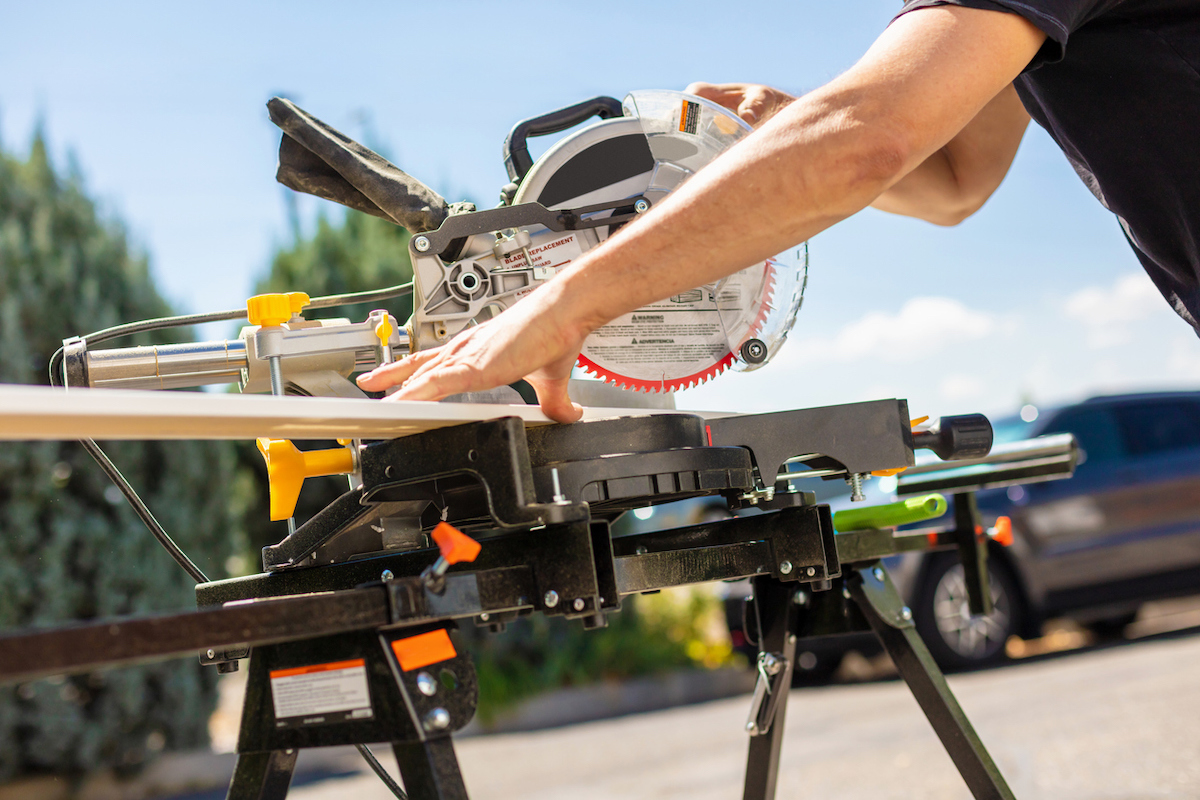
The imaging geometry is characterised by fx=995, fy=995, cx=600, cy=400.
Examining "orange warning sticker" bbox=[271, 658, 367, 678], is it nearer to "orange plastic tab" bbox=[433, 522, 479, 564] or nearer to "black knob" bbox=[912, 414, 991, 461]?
"orange plastic tab" bbox=[433, 522, 479, 564]

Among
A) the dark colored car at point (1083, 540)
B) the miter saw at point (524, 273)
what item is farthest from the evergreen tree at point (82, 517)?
the miter saw at point (524, 273)

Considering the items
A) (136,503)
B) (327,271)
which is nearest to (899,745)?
(136,503)

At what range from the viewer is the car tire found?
5.84m

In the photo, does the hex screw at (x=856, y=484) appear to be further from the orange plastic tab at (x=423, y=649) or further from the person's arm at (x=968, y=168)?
the person's arm at (x=968, y=168)

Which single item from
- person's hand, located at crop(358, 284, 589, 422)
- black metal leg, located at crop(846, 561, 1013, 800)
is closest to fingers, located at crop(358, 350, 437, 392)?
person's hand, located at crop(358, 284, 589, 422)

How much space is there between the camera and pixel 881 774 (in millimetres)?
3867

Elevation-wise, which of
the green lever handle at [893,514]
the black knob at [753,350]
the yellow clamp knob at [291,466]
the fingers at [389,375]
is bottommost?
the green lever handle at [893,514]

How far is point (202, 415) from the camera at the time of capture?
844mm

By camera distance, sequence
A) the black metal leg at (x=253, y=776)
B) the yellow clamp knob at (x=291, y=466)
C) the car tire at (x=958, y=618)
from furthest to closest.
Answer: the car tire at (x=958, y=618)
the yellow clamp knob at (x=291, y=466)
the black metal leg at (x=253, y=776)

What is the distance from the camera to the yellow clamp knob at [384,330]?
137 centimetres

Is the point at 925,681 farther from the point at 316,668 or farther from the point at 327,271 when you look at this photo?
the point at 327,271

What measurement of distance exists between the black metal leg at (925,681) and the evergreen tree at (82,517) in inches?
180

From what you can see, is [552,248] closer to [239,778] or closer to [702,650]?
[239,778]

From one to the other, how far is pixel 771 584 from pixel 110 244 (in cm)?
513
